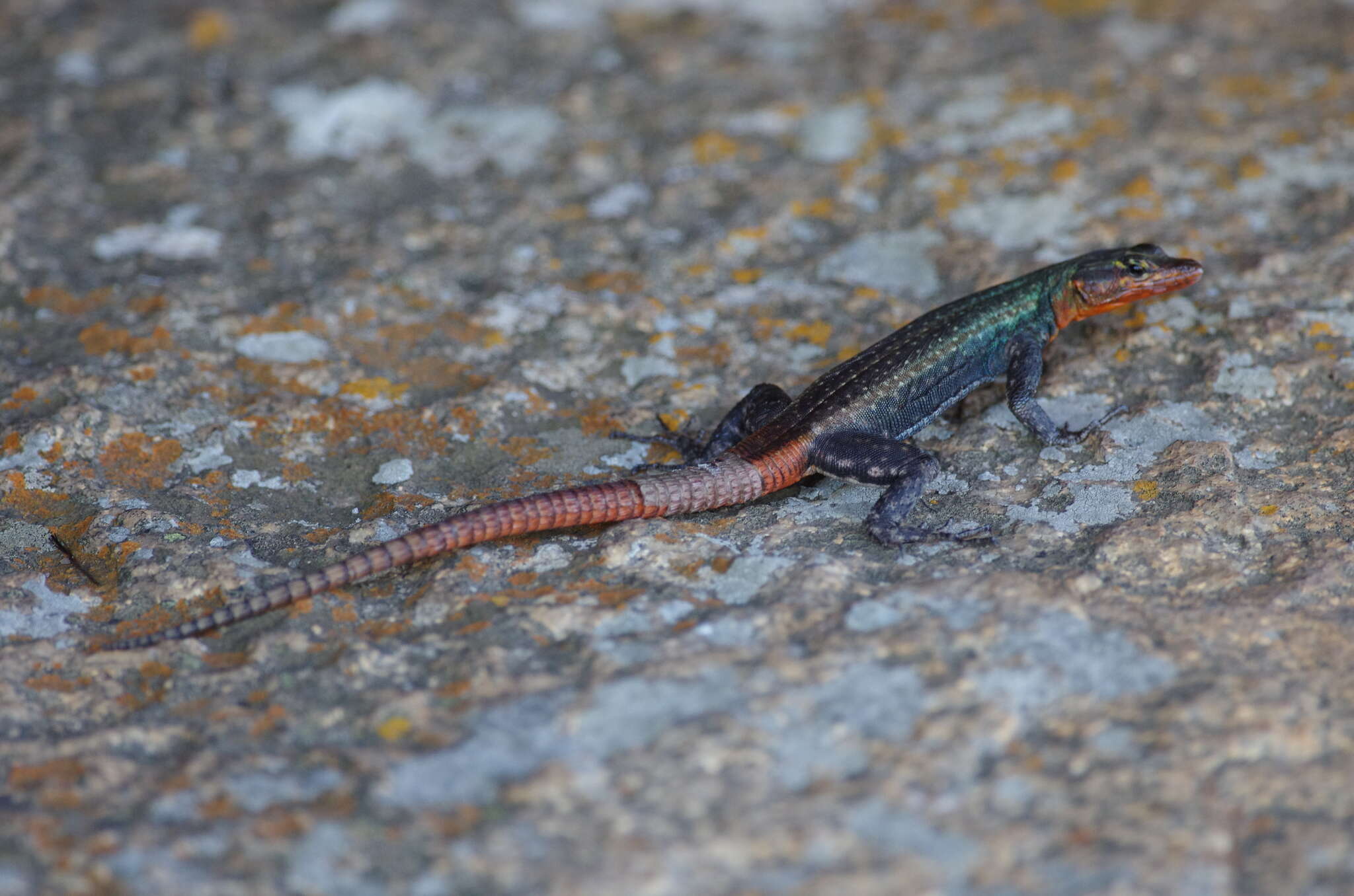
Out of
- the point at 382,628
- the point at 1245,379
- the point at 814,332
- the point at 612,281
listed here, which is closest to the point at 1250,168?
the point at 1245,379

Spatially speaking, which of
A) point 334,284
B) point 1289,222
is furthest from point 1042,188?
point 334,284

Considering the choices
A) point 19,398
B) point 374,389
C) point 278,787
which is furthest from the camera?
point 374,389

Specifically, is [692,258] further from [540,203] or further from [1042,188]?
[1042,188]

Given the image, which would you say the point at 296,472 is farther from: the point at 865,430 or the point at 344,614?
the point at 865,430

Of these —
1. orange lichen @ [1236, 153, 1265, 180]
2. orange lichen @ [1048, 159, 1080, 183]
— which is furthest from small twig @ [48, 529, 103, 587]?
orange lichen @ [1236, 153, 1265, 180]

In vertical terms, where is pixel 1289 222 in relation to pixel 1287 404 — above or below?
above

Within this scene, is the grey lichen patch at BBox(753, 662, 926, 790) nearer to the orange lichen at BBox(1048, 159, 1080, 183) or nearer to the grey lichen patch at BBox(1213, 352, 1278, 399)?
the grey lichen patch at BBox(1213, 352, 1278, 399)
